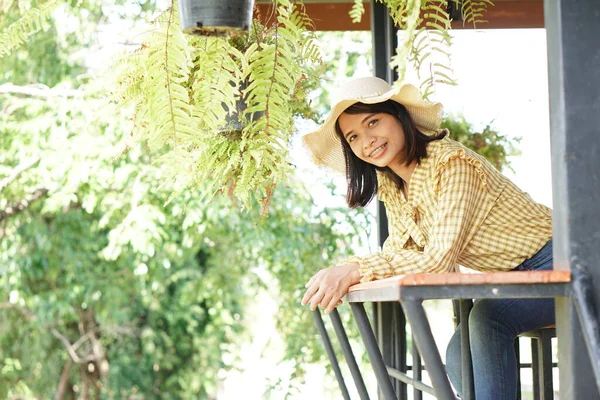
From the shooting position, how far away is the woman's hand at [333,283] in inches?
61.2

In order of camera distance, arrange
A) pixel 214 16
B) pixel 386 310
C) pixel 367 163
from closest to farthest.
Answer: pixel 214 16, pixel 367 163, pixel 386 310

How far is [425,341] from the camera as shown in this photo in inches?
39.9

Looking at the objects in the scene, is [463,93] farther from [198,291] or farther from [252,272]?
[198,291]

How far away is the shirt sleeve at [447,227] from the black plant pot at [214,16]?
18.5 inches

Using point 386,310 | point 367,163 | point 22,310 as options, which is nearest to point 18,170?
point 22,310

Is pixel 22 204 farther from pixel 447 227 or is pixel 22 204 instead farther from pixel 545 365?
pixel 447 227

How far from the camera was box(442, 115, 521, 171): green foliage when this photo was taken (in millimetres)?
3996

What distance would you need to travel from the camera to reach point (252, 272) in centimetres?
746

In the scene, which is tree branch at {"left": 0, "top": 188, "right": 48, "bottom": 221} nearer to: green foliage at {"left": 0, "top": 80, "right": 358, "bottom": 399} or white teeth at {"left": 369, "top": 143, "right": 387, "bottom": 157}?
green foliage at {"left": 0, "top": 80, "right": 358, "bottom": 399}

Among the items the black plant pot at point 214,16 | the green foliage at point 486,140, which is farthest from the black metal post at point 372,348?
the green foliage at point 486,140

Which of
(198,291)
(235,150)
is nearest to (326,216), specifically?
(198,291)

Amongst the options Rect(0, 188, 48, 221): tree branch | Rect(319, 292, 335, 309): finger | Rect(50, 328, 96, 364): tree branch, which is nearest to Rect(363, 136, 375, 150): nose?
Rect(319, 292, 335, 309): finger

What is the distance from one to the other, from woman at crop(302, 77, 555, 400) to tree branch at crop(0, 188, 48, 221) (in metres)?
5.14

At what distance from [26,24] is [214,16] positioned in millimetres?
490
